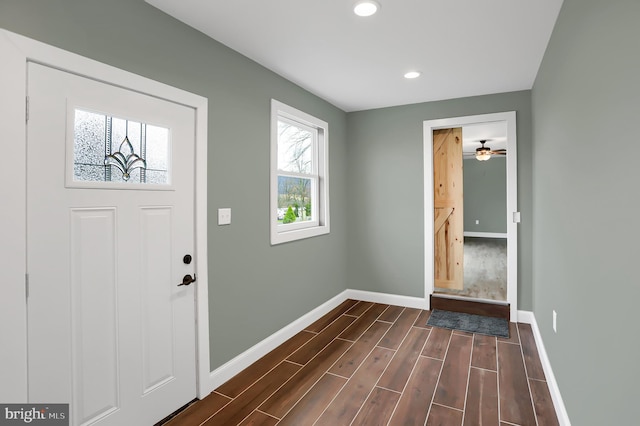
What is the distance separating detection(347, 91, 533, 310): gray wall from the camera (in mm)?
4039

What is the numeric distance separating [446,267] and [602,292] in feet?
10.3

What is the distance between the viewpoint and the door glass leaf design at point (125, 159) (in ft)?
5.87

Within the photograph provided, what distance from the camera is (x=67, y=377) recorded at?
160 cm

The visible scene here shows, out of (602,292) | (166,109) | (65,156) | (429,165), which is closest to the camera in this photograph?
(602,292)

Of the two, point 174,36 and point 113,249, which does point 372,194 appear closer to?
point 174,36

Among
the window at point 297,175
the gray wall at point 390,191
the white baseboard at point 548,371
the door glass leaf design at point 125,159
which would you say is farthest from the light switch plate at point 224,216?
the white baseboard at point 548,371

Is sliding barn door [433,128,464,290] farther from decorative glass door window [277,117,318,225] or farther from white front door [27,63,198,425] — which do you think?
white front door [27,63,198,425]

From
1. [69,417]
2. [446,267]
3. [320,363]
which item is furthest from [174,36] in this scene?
[446,267]

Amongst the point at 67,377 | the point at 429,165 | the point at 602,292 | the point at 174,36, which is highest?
the point at 174,36

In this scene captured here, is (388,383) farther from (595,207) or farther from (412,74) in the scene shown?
(412,74)

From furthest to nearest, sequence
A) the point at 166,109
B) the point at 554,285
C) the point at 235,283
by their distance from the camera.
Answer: the point at 235,283 → the point at 554,285 → the point at 166,109

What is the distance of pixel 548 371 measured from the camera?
7.92 feet

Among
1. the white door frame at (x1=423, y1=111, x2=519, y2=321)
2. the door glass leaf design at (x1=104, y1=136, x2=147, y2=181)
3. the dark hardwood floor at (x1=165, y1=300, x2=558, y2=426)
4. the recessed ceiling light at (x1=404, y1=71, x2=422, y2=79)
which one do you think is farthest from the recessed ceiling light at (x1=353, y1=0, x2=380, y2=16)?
the dark hardwood floor at (x1=165, y1=300, x2=558, y2=426)

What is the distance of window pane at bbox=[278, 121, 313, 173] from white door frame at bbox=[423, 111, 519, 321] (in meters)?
1.41
